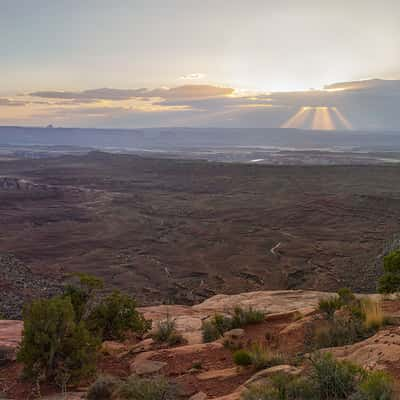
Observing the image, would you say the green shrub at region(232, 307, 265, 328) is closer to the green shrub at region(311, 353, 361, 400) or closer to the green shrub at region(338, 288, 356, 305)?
the green shrub at region(338, 288, 356, 305)

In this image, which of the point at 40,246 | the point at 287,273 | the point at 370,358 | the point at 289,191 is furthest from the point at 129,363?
the point at 289,191

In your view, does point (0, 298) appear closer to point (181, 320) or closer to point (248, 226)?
point (181, 320)

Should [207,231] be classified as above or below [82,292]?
below

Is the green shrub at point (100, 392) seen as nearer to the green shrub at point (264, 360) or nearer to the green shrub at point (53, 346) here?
the green shrub at point (53, 346)

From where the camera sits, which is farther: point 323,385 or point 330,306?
point 330,306

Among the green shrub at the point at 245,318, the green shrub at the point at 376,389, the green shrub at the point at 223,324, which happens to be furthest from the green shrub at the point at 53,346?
the green shrub at the point at 376,389

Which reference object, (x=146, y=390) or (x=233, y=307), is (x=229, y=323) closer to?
(x=233, y=307)

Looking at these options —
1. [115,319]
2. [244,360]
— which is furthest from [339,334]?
[115,319]
